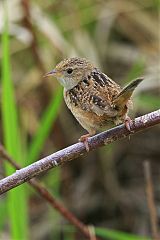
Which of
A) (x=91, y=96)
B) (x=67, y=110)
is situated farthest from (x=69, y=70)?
(x=67, y=110)

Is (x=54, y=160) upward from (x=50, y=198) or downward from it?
downward

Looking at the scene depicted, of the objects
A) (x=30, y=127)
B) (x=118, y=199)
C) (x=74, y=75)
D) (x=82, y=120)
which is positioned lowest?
(x=82, y=120)

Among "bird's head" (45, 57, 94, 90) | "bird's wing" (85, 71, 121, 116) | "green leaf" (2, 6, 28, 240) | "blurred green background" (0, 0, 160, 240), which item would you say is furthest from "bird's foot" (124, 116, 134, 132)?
"blurred green background" (0, 0, 160, 240)

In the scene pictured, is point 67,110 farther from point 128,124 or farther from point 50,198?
point 128,124

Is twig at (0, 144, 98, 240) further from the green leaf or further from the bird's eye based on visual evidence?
the bird's eye

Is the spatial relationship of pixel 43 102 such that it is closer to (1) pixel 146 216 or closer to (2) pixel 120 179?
(2) pixel 120 179

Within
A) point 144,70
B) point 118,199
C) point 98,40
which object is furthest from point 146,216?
point 98,40

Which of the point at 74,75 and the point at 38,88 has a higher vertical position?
the point at 38,88
